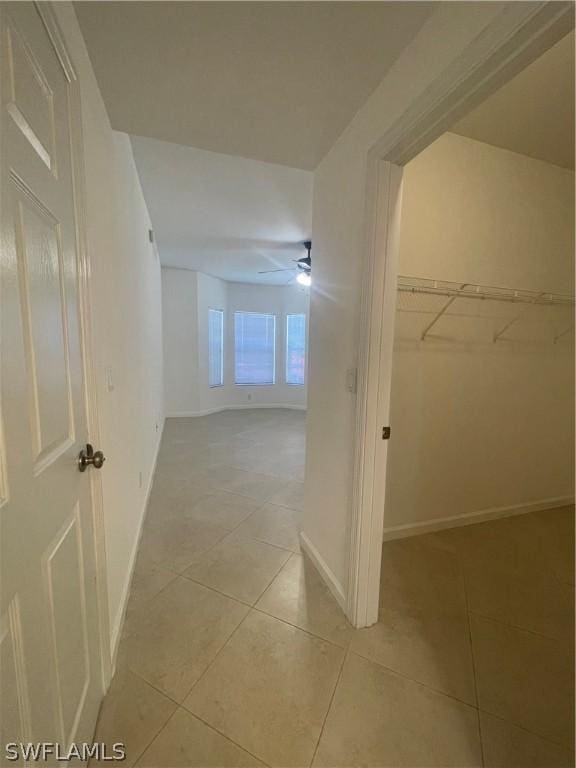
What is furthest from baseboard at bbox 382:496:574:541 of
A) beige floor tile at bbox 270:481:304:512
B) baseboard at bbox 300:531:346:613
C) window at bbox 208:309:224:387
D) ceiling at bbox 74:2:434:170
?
window at bbox 208:309:224:387

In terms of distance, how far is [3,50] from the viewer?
57cm

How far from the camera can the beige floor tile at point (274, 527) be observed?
6.99 ft

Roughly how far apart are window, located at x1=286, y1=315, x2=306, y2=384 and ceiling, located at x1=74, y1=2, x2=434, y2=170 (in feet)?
16.5

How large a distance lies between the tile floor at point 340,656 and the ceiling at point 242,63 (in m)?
2.35

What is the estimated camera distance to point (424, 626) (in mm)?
1492

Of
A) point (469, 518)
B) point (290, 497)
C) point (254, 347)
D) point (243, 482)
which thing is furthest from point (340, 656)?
point (254, 347)

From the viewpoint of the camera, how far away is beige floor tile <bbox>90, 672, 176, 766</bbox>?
3.36 ft

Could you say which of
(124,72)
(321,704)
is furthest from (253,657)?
(124,72)

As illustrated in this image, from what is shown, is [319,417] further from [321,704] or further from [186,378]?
[186,378]

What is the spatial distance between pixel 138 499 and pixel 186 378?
3535mm

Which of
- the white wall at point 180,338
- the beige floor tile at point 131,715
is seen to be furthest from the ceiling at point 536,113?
the white wall at point 180,338

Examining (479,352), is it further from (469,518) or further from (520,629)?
(520,629)

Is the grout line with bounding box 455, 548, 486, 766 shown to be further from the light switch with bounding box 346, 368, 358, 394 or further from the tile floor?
the light switch with bounding box 346, 368, 358, 394

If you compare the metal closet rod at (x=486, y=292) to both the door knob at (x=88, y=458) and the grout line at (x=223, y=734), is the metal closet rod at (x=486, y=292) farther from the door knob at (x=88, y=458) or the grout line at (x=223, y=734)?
the grout line at (x=223, y=734)
